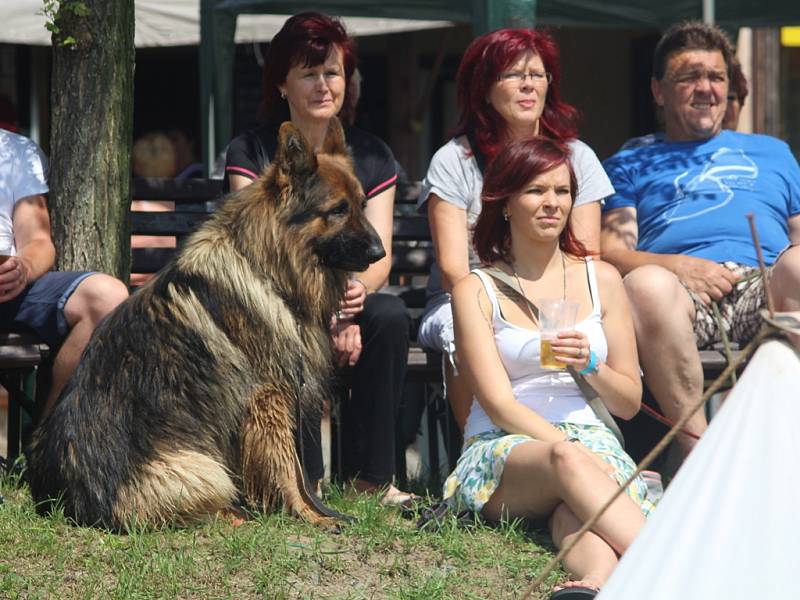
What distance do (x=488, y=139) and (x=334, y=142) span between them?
2.69 ft

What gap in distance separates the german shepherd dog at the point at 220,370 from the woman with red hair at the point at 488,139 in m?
0.59

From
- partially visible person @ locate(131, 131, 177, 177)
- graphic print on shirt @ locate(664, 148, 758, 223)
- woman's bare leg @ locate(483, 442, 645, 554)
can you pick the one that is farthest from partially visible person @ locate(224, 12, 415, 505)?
partially visible person @ locate(131, 131, 177, 177)

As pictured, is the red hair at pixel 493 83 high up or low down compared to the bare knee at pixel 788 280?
up

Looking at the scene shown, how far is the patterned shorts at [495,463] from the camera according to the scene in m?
4.08

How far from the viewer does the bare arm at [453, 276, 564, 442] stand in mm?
4109

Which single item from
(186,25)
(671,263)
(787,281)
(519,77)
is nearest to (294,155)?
(519,77)

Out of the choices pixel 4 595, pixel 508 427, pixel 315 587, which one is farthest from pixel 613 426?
pixel 4 595

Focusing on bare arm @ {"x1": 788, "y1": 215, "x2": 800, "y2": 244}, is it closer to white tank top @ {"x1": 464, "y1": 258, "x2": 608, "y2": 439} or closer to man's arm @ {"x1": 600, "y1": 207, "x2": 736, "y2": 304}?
man's arm @ {"x1": 600, "y1": 207, "x2": 736, "y2": 304}

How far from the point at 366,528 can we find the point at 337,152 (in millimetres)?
1418

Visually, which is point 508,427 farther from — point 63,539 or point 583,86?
point 583,86

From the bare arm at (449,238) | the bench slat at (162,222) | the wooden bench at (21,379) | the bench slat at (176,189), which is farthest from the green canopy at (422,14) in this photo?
Result: the bare arm at (449,238)

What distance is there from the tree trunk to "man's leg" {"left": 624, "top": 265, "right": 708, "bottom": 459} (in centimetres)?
226

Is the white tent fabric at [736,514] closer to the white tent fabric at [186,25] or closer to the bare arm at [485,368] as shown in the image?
the bare arm at [485,368]

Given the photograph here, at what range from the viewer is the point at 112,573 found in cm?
379
